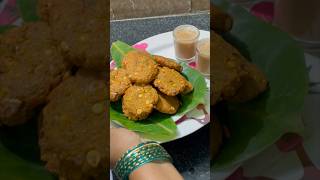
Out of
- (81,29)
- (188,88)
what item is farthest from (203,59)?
(81,29)

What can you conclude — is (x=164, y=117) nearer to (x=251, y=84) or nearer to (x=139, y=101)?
(x=139, y=101)

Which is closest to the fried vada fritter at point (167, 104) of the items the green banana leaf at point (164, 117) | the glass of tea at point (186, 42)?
the green banana leaf at point (164, 117)

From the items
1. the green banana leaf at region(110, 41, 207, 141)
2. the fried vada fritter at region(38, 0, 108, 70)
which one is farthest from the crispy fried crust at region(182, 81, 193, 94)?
the fried vada fritter at region(38, 0, 108, 70)

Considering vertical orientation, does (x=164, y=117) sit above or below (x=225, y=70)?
below

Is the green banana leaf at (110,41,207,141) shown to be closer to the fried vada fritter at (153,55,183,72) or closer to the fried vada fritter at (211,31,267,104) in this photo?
the fried vada fritter at (153,55,183,72)

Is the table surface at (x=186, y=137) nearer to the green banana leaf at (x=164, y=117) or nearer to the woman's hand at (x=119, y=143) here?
the green banana leaf at (x=164, y=117)
